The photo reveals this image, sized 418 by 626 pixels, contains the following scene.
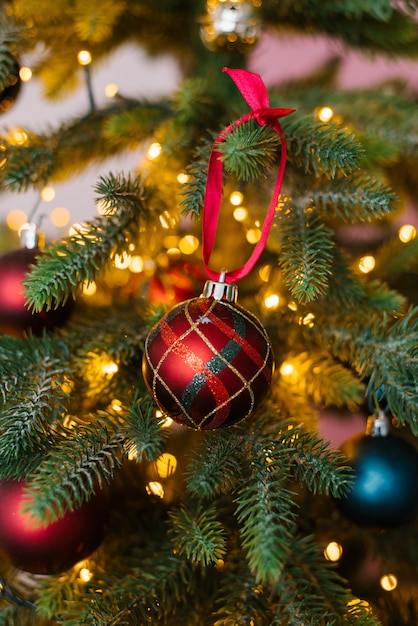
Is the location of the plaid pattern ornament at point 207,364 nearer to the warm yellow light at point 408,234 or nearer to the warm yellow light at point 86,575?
the warm yellow light at point 86,575

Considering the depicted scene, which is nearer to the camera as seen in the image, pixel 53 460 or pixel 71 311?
pixel 53 460

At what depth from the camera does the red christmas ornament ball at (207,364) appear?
405mm

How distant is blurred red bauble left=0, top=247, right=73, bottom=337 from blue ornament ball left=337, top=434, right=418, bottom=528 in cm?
31

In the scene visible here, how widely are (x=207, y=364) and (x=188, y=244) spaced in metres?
0.29

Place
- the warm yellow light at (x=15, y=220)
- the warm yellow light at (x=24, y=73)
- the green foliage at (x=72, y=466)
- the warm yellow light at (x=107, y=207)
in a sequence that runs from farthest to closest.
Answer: the warm yellow light at (x=15, y=220)
the warm yellow light at (x=24, y=73)
the warm yellow light at (x=107, y=207)
the green foliage at (x=72, y=466)

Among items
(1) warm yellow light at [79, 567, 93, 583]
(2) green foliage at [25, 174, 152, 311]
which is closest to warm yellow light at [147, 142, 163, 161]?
(2) green foliage at [25, 174, 152, 311]

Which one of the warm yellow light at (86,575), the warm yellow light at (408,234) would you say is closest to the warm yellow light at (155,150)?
the warm yellow light at (408,234)

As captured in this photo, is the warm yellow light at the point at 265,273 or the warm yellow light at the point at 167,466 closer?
the warm yellow light at the point at 167,466

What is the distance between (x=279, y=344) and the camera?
59cm

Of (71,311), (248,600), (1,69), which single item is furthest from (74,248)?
(248,600)

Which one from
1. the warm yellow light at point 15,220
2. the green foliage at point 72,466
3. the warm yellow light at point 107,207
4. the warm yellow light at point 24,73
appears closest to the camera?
the green foliage at point 72,466

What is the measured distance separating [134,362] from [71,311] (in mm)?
82

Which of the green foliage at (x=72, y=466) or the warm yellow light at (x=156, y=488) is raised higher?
the green foliage at (x=72, y=466)

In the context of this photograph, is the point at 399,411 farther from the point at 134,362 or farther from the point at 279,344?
the point at 134,362
